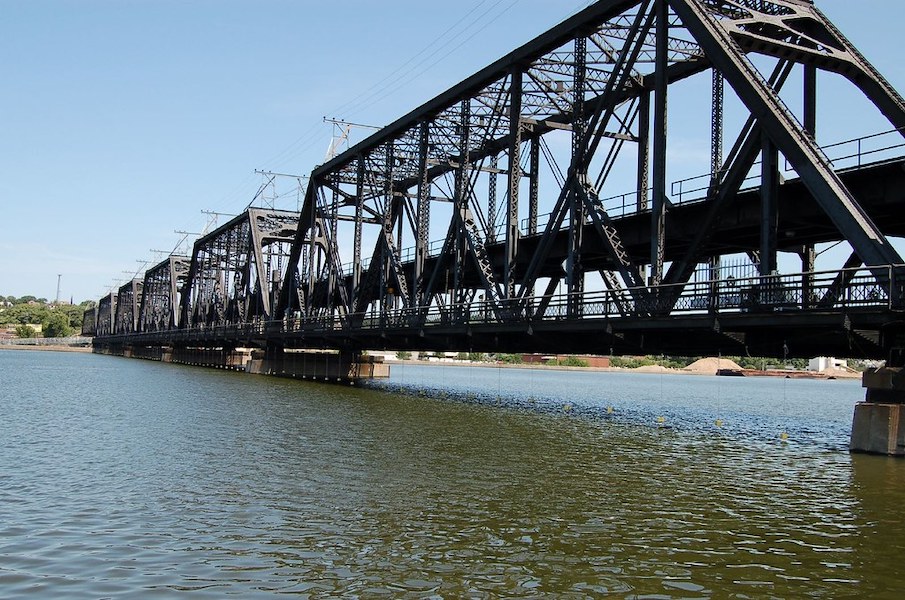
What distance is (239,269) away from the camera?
117m

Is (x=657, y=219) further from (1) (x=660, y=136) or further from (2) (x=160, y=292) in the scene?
(2) (x=160, y=292)

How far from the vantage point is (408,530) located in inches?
592

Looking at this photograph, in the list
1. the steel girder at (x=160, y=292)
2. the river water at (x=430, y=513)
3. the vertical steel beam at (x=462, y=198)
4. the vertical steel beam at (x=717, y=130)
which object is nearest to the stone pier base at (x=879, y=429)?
the river water at (x=430, y=513)

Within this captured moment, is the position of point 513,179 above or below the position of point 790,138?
above

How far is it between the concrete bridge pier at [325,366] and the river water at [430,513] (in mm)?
38963

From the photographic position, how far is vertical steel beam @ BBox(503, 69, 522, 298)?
4525 cm

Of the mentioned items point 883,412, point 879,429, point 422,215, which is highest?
point 422,215

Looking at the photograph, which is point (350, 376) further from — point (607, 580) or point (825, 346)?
point (607, 580)

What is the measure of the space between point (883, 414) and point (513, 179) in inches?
971

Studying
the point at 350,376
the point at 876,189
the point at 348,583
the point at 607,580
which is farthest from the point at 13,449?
the point at 350,376

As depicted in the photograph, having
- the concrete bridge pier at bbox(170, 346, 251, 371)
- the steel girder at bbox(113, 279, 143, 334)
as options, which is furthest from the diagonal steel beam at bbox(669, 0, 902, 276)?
the steel girder at bbox(113, 279, 143, 334)

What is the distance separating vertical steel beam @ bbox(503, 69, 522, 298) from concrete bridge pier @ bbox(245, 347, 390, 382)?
29.3 meters

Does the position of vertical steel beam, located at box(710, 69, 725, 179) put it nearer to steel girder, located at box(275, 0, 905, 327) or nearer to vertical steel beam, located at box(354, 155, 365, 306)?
steel girder, located at box(275, 0, 905, 327)

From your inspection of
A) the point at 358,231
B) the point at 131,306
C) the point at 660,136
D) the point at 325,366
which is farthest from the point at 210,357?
the point at 131,306
